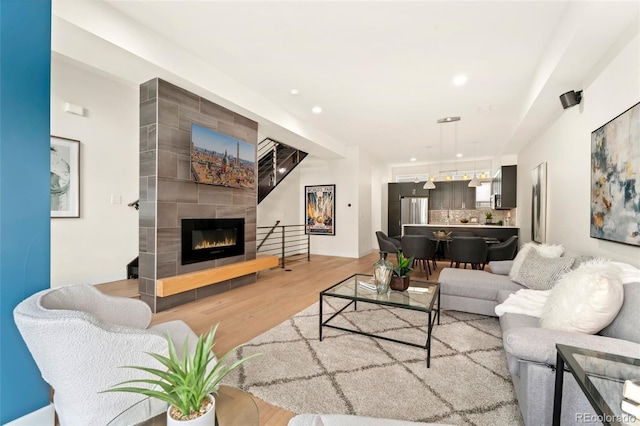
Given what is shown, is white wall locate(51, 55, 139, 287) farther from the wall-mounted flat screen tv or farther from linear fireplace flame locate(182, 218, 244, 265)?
the wall-mounted flat screen tv

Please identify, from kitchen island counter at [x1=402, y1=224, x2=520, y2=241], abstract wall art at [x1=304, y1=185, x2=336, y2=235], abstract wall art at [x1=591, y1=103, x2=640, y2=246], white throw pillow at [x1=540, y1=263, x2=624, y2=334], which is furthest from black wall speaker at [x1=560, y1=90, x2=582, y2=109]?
abstract wall art at [x1=304, y1=185, x2=336, y2=235]

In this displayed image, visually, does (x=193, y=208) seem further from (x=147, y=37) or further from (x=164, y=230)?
(x=147, y=37)

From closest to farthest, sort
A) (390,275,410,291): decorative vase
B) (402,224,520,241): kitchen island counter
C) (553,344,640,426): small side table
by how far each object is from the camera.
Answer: (553,344,640,426): small side table
(390,275,410,291): decorative vase
(402,224,520,241): kitchen island counter

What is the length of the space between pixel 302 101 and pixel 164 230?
9.25 ft

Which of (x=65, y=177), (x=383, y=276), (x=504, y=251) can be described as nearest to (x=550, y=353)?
(x=383, y=276)

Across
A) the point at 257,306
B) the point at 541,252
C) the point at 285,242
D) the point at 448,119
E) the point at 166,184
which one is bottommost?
the point at 257,306

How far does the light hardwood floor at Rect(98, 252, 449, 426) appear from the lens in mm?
2630

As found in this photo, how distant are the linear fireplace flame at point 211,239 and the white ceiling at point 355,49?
5.62ft

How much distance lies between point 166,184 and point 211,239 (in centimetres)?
102

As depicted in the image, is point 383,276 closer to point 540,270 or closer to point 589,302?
point 589,302

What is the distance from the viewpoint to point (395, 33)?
2.80 m

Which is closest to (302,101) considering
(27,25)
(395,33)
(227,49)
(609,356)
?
(227,49)

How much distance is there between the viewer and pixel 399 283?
2766mm

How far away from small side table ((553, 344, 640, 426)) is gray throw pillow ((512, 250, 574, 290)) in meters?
1.70
